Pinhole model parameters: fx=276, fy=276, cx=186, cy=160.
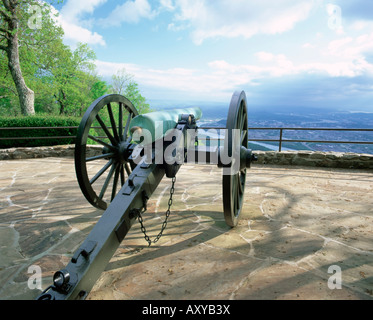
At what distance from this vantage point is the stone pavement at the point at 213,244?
7.00 feet

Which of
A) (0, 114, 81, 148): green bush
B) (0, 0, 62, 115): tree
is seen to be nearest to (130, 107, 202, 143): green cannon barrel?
(0, 114, 81, 148): green bush

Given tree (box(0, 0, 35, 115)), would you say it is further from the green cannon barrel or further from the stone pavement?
the green cannon barrel

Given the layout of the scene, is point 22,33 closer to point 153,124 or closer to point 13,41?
point 13,41

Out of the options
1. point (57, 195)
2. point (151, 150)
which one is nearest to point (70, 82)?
point (57, 195)

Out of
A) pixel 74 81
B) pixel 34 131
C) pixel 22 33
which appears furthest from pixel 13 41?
pixel 74 81

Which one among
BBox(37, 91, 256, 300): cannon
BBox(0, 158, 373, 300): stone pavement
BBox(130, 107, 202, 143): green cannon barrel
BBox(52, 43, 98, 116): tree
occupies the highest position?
BBox(52, 43, 98, 116): tree

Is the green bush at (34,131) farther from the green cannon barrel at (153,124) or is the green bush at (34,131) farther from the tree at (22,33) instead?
the green cannon barrel at (153,124)

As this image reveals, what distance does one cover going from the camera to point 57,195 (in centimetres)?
440

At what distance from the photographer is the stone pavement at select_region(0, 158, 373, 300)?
2135mm

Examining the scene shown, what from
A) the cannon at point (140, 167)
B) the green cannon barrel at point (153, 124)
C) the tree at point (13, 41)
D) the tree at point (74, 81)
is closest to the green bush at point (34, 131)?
the tree at point (13, 41)

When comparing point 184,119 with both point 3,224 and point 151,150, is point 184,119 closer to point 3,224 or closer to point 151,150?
point 151,150

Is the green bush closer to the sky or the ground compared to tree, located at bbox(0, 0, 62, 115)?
closer to the ground

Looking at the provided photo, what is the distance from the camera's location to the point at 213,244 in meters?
2.79
